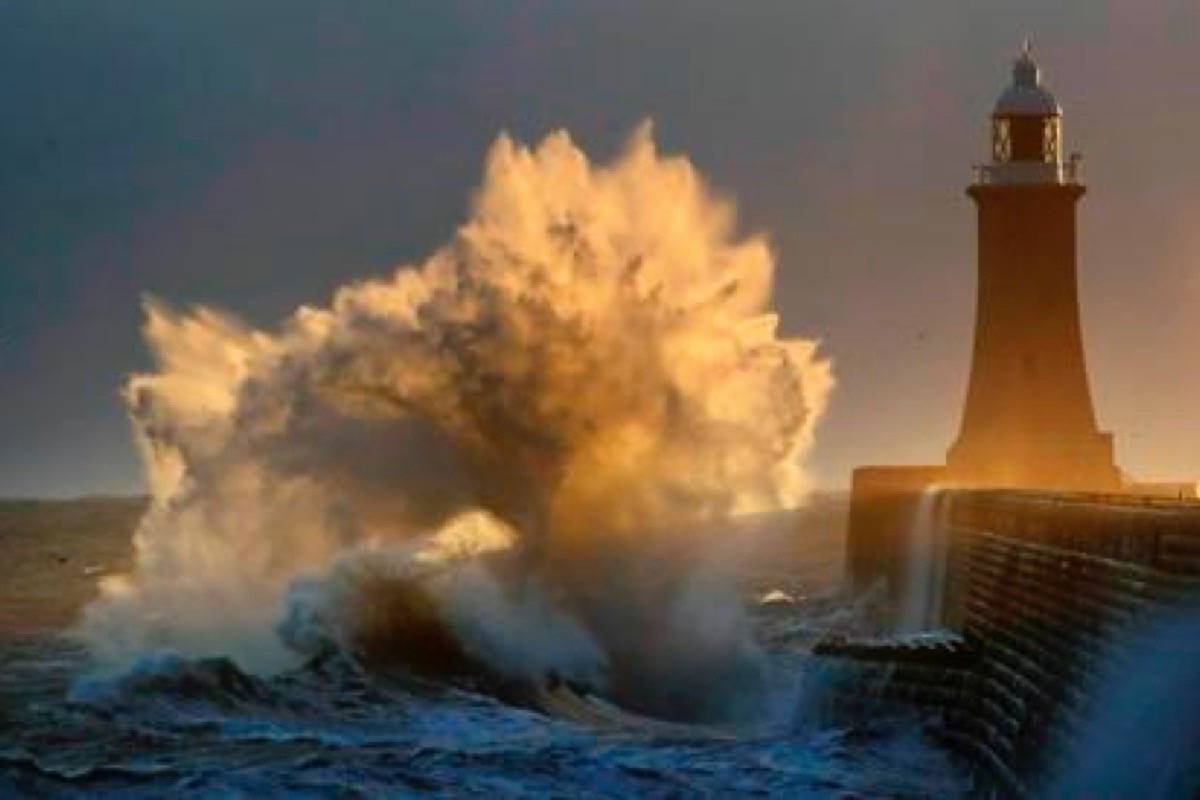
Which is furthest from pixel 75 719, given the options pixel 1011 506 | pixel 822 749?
pixel 1011 506

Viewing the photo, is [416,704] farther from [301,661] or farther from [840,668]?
[840,668]

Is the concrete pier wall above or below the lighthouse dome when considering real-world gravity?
below

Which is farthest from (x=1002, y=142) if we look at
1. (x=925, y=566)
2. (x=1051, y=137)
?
(x=925, y=566)

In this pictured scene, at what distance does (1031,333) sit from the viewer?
31.4 meters

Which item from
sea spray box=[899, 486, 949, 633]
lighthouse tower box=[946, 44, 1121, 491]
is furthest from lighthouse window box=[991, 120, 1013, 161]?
sea spray box=[899, 486, 949, 633]

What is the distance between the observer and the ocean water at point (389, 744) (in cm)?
1616

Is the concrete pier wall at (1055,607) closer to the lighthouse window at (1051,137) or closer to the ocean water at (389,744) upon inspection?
the ocean water at (389,744)

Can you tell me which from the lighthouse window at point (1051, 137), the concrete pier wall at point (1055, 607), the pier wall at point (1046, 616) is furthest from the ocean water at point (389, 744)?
the lighthouse window at point (1051, 137)

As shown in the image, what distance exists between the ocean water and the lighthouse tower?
32.1 ft

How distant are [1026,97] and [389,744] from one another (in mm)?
17792

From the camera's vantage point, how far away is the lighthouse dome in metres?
32.2

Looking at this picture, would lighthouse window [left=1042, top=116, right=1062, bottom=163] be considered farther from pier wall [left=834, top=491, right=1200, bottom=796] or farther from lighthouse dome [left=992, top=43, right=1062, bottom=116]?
pier wall [left=834, top=491, right=1200, bottom=796]

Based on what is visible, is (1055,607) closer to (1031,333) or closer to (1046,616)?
(1046,616)

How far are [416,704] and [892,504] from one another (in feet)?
33.7
